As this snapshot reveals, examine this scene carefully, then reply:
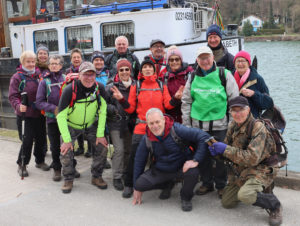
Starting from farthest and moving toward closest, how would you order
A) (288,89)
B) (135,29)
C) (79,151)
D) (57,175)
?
1. (288,89)
2. (135,29)
3. (79,151)
4. (57,175)

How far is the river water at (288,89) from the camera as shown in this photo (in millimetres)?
10755

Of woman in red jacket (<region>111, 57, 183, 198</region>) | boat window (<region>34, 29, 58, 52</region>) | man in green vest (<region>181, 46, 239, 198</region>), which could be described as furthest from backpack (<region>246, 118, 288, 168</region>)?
boat window (<region>34, 29, 58, 52</region>)

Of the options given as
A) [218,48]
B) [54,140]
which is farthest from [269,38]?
[54,140]

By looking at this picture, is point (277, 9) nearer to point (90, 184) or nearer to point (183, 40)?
point (183, 40)

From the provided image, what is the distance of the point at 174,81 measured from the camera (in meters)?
4.40

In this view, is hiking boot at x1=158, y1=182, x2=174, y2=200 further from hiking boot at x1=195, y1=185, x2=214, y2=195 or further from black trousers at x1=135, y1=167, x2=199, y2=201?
hiking boot at x1=195, y1=185, x2=214, y2=195

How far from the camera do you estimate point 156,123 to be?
12.0 feet

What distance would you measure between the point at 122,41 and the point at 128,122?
1.42 m

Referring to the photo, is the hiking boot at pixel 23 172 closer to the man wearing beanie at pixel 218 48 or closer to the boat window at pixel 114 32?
the man wearing beanie at pixel 218 48

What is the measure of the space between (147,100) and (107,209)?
141 cm

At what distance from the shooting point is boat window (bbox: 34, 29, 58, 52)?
10.9 meters

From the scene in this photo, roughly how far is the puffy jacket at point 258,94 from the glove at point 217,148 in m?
0.76

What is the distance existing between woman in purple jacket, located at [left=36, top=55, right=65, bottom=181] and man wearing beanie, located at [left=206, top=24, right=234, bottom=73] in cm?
216

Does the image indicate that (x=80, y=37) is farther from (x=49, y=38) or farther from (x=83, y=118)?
(x=83, y=118)
